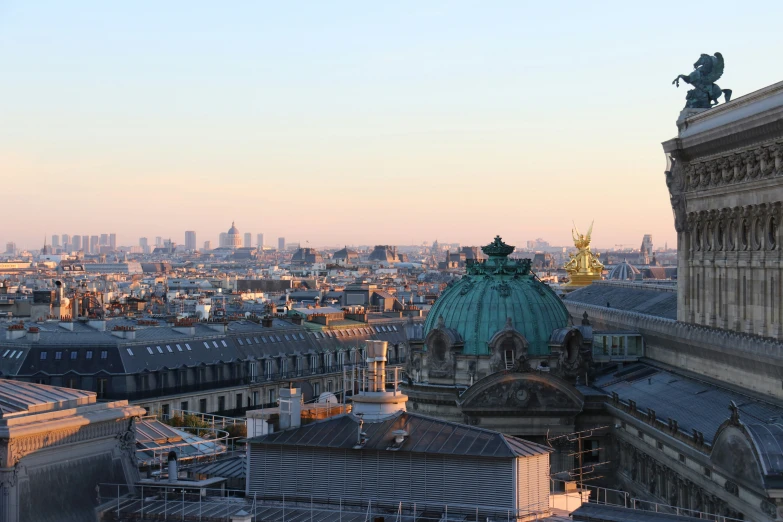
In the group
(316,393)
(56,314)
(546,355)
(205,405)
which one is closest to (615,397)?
(546,355)

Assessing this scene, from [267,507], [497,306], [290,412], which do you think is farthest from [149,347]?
[267,507]

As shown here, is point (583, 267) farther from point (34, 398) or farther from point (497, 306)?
point (34, 398)

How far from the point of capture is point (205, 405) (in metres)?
111

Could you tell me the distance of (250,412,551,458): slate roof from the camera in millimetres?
42344

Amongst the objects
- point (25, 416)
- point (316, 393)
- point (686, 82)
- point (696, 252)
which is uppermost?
point (686, 82)

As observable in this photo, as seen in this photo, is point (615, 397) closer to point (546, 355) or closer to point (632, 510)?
point (546, 355)

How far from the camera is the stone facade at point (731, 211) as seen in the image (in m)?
57.5

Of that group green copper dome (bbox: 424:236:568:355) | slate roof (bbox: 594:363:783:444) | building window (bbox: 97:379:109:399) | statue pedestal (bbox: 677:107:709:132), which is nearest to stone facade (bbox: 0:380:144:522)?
slate roof (bbox: 594:363:783:444)

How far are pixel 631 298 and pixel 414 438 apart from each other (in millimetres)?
46454

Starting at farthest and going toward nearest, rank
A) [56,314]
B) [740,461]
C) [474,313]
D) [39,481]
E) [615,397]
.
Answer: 1. [56,314]
2. [474,313]
3. [615,397]
4. [740,461]
5. [39,481]

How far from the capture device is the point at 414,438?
4381cm

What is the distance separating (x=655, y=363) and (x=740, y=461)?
26.8 m

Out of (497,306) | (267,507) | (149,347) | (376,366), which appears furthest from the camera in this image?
(149,347)

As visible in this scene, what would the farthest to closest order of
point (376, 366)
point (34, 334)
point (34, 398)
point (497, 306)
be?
point (34, 334) < point (497, 306) < point (376, 366) < point (34, 398)
